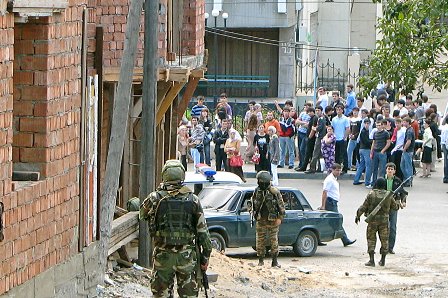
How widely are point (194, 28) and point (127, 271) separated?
5.45 meters

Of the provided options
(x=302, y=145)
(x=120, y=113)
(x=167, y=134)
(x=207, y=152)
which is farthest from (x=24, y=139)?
(x=302, y=145)

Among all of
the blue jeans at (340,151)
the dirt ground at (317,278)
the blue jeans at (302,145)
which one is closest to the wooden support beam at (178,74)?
the dirt ground at (317,278)

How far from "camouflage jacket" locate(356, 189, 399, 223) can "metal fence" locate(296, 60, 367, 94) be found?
21757 millimetres

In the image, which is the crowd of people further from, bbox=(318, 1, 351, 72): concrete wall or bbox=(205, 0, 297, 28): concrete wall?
bbox=(318, 1, 351, 72): concrete wall

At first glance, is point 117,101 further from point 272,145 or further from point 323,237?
point 272,145

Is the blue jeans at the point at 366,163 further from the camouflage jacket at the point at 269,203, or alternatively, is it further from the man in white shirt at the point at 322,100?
the camouflage jacket at the point at 269,203

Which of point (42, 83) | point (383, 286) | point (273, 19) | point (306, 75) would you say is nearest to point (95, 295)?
point (42, 83)

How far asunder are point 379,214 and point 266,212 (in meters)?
2.14

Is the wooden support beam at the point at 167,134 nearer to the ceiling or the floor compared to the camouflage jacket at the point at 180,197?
nearer to the ceiling

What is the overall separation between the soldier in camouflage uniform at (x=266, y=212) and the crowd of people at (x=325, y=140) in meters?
8.26

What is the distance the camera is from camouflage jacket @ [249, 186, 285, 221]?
19047 mm

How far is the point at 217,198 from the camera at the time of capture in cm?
2064

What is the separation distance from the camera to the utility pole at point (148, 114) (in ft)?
48.4

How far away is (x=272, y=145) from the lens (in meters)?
28.1
